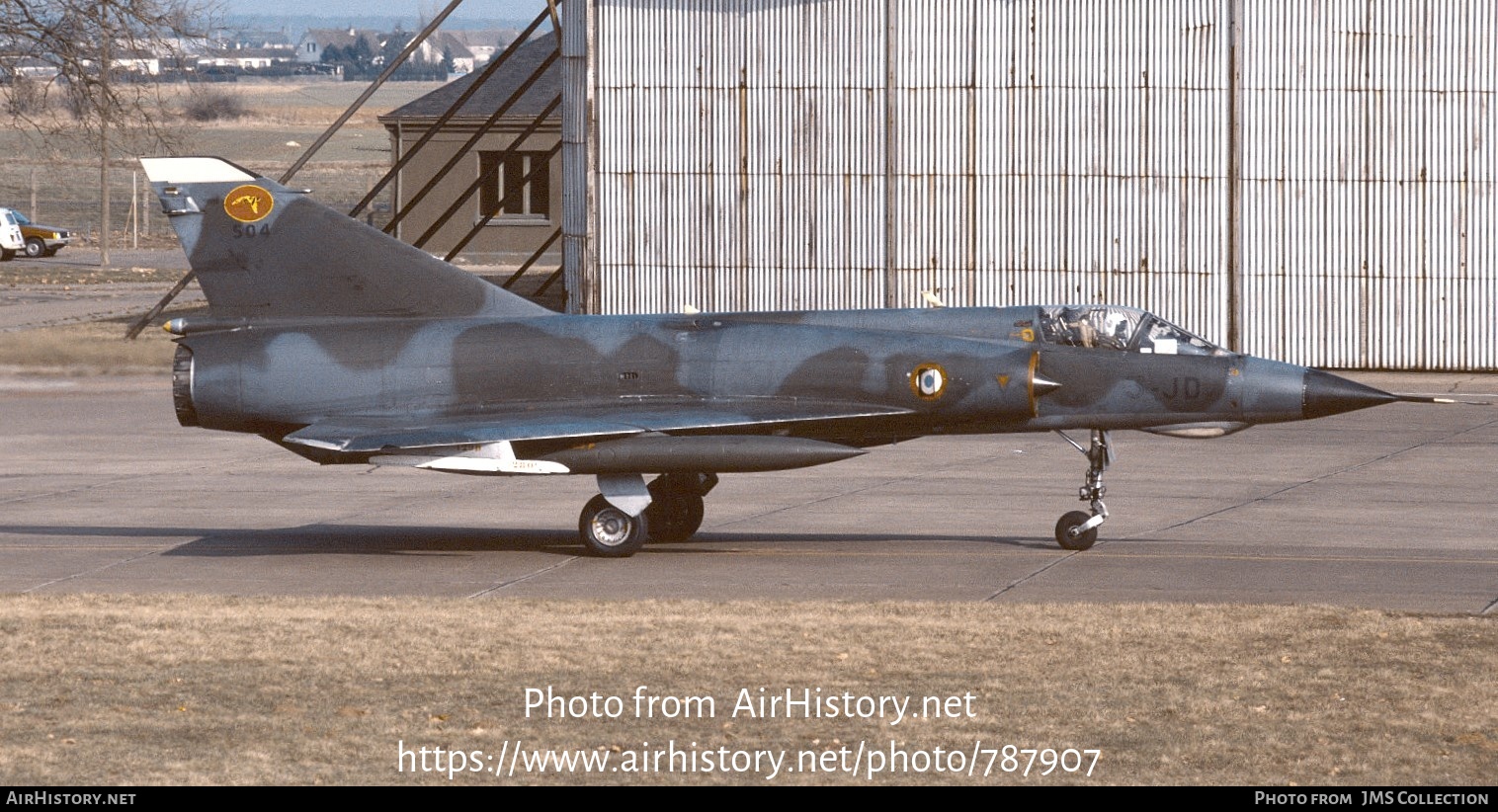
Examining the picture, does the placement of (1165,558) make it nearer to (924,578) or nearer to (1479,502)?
(924,578)

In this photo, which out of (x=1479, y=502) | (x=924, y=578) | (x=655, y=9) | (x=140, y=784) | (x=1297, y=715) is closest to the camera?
(x=140, y=784)

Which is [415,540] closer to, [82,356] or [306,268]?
[306,268]

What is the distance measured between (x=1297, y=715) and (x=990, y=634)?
306 cm

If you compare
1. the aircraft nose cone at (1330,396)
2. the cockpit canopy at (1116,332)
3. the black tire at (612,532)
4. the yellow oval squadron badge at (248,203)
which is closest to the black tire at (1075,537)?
the cockpit canopy at (1116,332)

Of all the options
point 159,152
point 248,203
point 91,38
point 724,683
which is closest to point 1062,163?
point 91,38

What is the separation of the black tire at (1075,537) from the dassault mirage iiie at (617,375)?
21 millimetres

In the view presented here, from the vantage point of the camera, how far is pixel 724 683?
42.5ft

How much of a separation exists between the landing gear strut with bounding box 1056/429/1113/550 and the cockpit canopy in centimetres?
87

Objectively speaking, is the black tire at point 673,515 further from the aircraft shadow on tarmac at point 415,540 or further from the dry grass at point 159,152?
the dry grass at point 159,152

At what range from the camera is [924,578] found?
17594 mm

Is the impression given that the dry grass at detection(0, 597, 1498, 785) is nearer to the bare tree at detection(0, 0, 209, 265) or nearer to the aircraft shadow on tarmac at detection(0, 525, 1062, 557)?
the aircraft shadow on tarmac at detection(0, 525, 1062, 557)

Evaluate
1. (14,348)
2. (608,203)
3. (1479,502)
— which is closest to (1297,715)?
(1479,502)

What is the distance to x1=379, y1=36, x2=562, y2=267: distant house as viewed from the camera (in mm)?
63219

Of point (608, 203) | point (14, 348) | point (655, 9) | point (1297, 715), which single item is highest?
point (655, 9)
